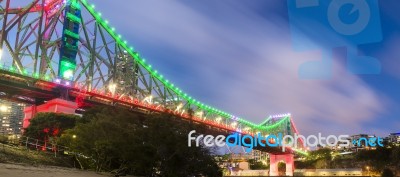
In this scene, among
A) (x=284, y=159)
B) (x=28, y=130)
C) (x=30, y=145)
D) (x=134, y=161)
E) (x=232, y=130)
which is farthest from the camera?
(x=284, y=159)

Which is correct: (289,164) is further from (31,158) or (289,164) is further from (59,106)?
(31,158)

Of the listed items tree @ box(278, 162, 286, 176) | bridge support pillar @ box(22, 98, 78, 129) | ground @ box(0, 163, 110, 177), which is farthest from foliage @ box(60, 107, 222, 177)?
tree @ box(278, 162, 286, 176)

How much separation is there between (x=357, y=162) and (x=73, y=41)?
183 feet

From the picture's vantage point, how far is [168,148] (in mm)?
23594

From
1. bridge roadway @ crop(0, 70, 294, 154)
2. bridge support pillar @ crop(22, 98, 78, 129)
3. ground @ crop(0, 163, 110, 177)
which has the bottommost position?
ground @ crop(0, 163, 110, 177)

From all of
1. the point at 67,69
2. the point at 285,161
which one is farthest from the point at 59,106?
the point at 285,161

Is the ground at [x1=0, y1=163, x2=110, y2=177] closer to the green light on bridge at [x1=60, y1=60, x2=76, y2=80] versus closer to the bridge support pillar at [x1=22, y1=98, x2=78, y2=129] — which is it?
the bridge support pillar at [x1=22, y1=98, x2=78, y2=129]

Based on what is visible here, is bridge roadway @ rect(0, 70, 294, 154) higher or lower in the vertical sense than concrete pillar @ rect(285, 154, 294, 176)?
higher

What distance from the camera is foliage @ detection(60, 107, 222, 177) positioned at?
23.1 meters

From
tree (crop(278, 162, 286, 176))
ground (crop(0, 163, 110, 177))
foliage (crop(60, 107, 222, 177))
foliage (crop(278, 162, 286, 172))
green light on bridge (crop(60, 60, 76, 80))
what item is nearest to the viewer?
ground (crop(0, 163, 110, 177))

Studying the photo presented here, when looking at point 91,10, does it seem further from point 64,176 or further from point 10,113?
point 10,113

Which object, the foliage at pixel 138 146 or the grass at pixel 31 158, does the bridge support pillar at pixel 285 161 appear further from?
the grass at pixel 31 158

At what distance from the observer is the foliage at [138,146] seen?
23078 millimetres

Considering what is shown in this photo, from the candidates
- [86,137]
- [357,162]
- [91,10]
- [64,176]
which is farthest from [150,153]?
[357,162]
